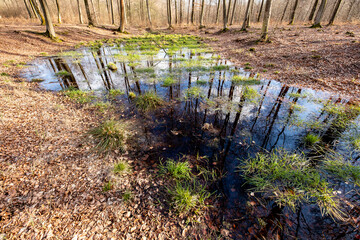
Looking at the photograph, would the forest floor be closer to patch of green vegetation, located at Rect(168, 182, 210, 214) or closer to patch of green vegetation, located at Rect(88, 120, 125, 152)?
patch of green vegetation, located at Rect(168, 182, 210, 214)

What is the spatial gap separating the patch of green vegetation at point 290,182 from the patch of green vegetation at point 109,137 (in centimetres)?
323

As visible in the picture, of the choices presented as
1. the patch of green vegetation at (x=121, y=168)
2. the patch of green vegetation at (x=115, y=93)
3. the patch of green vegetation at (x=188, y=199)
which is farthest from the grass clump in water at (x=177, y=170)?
the patch of green vegetation at (x=115, y=93)

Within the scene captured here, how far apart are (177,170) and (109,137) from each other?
2108 millimetres

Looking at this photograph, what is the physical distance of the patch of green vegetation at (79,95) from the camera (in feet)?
19.1

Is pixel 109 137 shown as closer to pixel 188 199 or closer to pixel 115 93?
pixel 188 199

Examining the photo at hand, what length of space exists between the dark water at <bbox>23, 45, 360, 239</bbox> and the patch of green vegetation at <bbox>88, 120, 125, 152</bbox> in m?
0.69

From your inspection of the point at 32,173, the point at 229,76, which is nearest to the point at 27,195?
the point at 32,173

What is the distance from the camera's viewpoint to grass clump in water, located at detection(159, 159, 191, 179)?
10.2ft

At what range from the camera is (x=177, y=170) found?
10.3 ft

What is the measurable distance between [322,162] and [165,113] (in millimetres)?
4563

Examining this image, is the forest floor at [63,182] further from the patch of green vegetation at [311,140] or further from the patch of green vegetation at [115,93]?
the patch of green vegetation at [311,140]

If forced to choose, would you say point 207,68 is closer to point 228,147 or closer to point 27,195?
point 228,147

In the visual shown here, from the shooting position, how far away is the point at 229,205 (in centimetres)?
266

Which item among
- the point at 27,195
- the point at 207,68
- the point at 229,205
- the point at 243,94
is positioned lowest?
the point at 229,205
